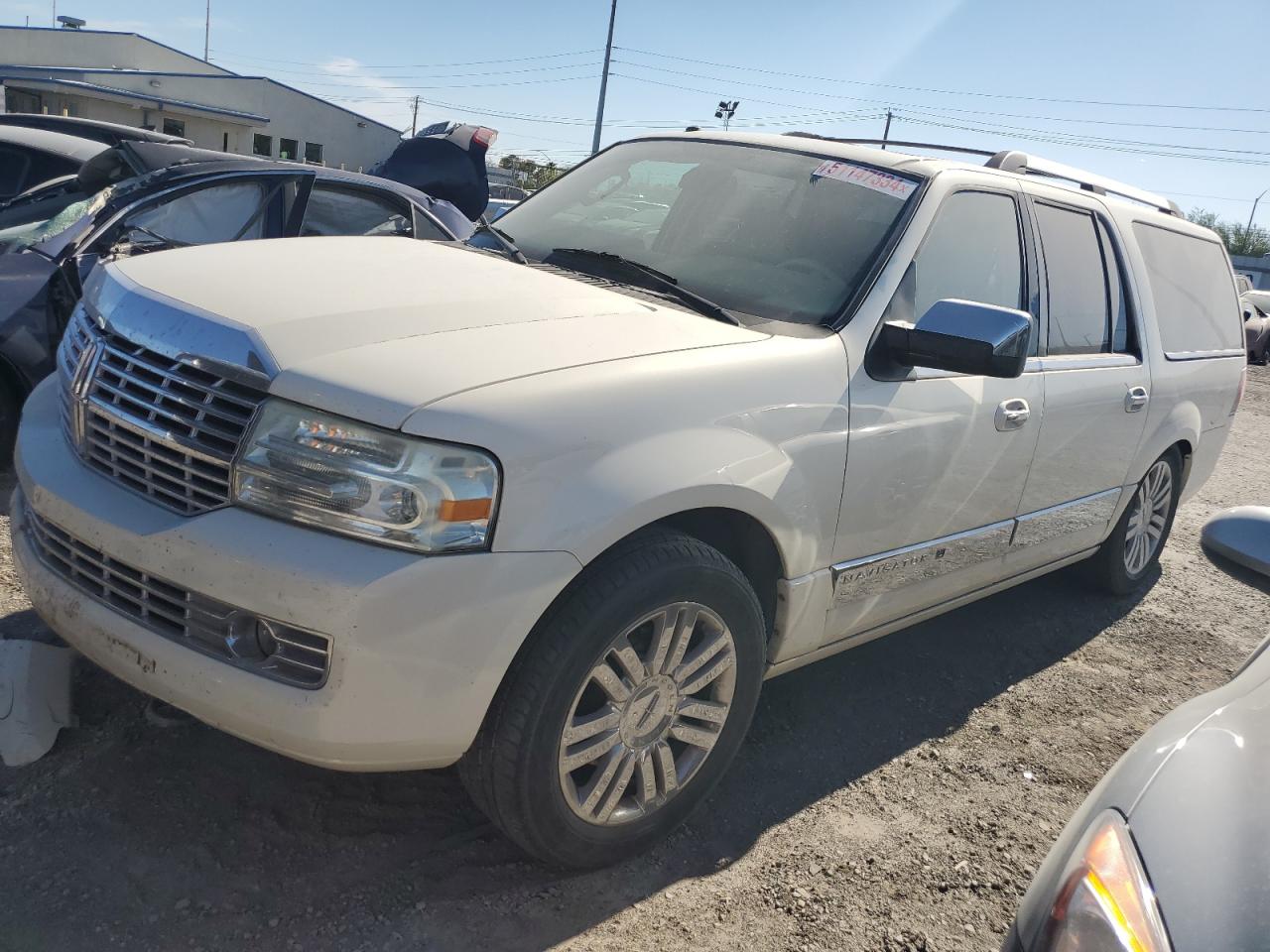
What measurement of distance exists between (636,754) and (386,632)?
0.84 metres

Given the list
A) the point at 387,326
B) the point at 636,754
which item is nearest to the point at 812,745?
the point at 636,754

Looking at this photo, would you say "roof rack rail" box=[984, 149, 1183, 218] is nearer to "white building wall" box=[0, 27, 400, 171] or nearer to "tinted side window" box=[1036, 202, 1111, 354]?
"tinted side window" box=[1036, 202, 1111, 354]

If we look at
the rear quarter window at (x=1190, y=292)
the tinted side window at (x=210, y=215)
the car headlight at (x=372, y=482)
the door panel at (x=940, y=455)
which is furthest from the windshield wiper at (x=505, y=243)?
the rear quarter window at (x=1190, y=292)

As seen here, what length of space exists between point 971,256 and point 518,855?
7.77ft

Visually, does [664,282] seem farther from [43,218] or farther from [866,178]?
[43,218]

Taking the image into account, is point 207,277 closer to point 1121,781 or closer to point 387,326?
point 387,326

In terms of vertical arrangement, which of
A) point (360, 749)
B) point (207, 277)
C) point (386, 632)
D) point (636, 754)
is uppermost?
point (207, 277)

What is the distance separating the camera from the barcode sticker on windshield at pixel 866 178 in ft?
11.0

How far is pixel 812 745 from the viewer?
3455 millimetres

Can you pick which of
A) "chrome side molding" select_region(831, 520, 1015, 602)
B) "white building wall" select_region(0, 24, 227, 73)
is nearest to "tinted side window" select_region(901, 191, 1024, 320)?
"chrome side molding" select_region(831, 520, 1015, 602)

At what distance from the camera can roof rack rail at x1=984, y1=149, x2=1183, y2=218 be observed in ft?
13.6

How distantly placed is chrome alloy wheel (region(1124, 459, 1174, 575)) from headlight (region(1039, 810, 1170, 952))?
3.68 meters

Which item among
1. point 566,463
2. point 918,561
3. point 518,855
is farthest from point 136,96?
point 566,463

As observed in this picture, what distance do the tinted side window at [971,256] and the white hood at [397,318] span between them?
0.78 m
